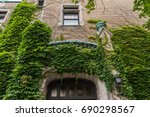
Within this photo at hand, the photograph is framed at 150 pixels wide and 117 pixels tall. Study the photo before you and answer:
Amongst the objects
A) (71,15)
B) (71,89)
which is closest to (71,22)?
(71,15)

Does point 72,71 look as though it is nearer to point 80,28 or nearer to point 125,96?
point 125,96

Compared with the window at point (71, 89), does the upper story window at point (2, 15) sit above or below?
above

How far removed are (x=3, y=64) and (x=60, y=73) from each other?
7.48ft

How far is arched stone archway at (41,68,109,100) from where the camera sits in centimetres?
920

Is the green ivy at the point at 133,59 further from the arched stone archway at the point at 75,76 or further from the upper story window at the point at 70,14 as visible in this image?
the upper story window at the point at 70,14

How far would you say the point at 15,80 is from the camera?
8.87 meters

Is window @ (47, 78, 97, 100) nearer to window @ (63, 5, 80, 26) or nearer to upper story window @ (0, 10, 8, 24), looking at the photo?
window @ (63, 5, 80, 26)

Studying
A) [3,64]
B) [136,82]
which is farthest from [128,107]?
[3,64]

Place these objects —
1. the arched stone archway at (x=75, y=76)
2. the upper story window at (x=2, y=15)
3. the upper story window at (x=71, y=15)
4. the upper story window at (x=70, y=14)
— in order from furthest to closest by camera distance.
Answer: the upper story window at (x=2, y=15) < the upper story window at (x=70, y=14) < the upper story window at (x=71, y=15) < the arched stone archway at (x=75, y=76)

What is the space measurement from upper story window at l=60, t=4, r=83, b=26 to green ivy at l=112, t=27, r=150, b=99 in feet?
8.93

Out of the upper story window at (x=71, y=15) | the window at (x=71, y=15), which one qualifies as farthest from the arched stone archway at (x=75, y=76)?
the window at (x=71, y=15)

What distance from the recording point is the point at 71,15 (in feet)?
50.8

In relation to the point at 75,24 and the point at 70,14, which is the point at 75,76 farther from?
the point at 70,14

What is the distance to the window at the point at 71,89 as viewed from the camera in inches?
385
